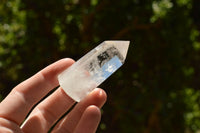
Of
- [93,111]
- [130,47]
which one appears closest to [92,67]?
[93,111]

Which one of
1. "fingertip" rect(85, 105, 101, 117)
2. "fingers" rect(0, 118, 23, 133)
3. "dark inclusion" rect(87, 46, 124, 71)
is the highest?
"dark inclusion" rect(87, 46, 124, 71)

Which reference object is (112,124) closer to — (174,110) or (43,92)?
(174,110)

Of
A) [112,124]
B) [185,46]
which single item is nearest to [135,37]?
[185,46]

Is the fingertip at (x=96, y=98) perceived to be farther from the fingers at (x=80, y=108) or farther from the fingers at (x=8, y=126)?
the fingers at (x=8, y=126)

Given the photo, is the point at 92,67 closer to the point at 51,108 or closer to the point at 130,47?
the point at 51,108

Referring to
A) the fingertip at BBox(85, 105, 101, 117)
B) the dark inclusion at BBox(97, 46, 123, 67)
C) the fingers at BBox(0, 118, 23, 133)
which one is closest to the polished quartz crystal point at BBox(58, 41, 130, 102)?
the dark inclusion at BBox(97, 46, 123, 67)

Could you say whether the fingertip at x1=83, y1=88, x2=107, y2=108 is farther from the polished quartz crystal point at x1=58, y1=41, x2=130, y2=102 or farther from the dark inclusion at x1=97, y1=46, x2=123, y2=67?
the dark inclusion at x1=97, y1=46, x2=123, y2=67
